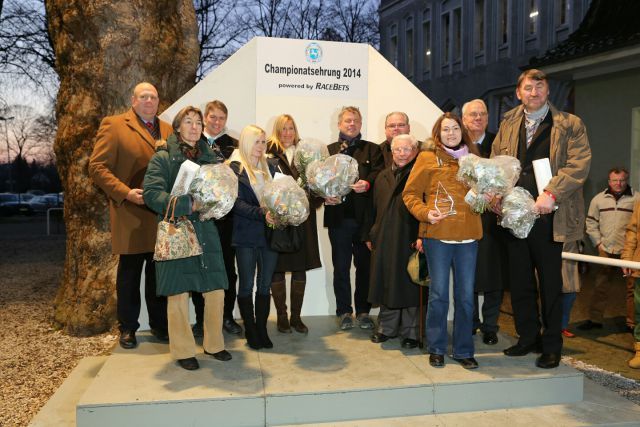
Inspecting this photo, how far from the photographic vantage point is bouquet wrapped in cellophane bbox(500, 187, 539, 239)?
3.94m

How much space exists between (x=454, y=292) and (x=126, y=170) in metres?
2.71

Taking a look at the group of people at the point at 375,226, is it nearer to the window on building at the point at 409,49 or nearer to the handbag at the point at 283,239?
the handbag at the point at 283,239

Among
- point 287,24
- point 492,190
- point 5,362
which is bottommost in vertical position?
point 5,362

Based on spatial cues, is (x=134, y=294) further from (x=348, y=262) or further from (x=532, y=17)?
(x=532, y=17)

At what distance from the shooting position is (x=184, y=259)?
3.97 m

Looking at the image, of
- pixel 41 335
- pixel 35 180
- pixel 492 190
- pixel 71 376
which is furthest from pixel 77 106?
pixel 35 180

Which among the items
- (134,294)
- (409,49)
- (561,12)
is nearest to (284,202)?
(134,294)

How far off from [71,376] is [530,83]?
435cm

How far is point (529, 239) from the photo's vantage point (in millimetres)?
4324

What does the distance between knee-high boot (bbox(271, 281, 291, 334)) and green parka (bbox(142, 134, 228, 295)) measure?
2.90 feet

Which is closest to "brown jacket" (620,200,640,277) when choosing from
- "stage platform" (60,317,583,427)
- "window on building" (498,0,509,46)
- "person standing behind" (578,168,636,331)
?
"person standing behind" (578,168,636,331)

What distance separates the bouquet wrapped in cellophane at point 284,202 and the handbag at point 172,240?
0.63 m

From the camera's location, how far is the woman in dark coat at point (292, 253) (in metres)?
4.74

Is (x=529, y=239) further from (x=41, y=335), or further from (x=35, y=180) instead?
(x=35, y=180)
